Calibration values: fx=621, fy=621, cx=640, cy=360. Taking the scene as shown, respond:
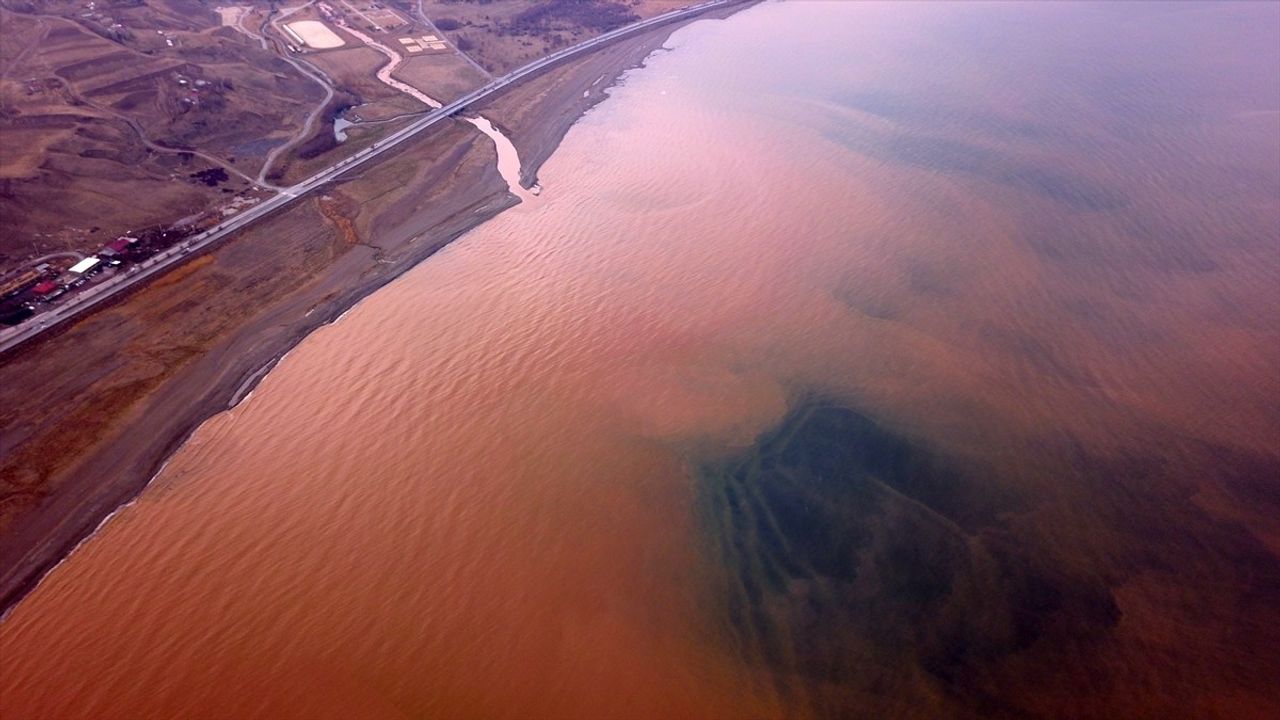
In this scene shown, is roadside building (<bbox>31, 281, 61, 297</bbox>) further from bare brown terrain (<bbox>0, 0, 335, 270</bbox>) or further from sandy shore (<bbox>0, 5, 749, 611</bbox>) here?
sandy shore (<bbox>0, 5, 749, 611</bbox>)

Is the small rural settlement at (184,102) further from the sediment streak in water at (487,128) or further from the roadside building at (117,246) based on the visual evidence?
the sediment streak in water at (487,128)

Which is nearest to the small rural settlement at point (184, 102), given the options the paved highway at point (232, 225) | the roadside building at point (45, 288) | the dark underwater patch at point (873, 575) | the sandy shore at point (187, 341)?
the roadside building at point (45, 288)

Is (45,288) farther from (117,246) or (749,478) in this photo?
(749,478)

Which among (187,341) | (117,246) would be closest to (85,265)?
(117,246)

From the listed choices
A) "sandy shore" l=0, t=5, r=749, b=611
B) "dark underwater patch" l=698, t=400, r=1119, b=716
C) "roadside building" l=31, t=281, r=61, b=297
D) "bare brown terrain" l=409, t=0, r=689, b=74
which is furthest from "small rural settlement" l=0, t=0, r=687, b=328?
"dark underwater patch" l=698, t=400, r=1119, b=716

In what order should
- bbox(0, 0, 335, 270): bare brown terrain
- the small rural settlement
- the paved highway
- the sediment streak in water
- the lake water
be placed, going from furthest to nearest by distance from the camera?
the sediment streak in water → bbox(0, 0, 335, 270): bare brown terrain → the small rural settlement → the paved highway → the lake water

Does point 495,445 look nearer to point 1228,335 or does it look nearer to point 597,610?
point 597,610

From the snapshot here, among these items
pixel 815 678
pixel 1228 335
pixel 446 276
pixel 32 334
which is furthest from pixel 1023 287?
pixel 32 334
